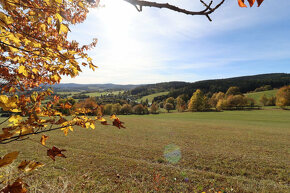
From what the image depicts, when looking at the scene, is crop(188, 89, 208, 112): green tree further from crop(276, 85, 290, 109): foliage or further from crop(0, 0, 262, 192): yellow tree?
crop(0, 0, 262, 192): yellow tree

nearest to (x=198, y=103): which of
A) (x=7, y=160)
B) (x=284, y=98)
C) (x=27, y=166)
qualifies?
(x=284, y=98)

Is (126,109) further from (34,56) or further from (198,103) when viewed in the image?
(34,56)

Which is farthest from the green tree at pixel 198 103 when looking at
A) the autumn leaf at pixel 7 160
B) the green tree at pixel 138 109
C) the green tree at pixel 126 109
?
the autumn leaf at pixel 7 160

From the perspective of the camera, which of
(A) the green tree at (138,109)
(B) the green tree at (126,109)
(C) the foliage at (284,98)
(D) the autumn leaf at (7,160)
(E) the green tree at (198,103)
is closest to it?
(D) the autumn leaf at (7,160)

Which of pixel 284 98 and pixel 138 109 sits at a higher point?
pixel 284 98

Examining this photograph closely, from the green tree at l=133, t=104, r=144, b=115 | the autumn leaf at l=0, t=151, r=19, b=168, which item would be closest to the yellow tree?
the autumn leaf at l=0, t=151, r=19, b=168

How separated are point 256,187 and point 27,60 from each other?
753cm

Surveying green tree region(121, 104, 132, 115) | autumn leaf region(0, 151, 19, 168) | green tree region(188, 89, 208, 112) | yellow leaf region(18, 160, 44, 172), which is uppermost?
autumn leaf region(0, 151, 19, 168)

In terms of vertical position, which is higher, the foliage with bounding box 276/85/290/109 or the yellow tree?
the yellow tree

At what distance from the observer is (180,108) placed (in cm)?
6575

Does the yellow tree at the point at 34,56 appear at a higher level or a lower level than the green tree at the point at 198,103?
higher

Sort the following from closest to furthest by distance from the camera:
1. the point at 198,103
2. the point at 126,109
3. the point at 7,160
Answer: the point at 7,160 → the point at 198,103 → the point at 126,109

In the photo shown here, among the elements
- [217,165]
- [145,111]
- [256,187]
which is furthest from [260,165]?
[145,111]

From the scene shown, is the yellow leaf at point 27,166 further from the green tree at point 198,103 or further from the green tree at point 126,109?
the green tree at point 126,109
